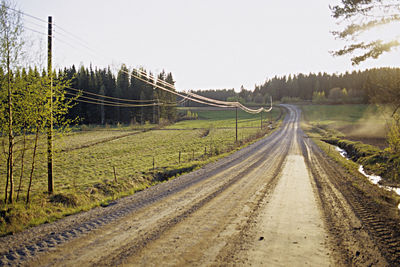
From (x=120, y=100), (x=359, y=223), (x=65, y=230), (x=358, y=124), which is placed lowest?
(x=65, y=230)

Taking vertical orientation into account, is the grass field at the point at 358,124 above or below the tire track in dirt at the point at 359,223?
above

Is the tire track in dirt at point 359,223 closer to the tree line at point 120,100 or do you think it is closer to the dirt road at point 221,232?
the dirt road at point 221,232

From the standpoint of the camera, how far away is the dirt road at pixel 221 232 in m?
6.21

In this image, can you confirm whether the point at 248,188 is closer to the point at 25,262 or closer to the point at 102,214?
the point at 102,214

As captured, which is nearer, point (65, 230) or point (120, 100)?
point (65, 230)

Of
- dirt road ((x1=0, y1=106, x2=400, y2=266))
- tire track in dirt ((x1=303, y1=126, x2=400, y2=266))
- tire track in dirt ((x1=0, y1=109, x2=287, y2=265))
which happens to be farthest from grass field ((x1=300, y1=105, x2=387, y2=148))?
tire track in dirt ((x1=0, y1=109, x2=287, y2=265))

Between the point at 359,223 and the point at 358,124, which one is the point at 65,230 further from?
the point at 358,124

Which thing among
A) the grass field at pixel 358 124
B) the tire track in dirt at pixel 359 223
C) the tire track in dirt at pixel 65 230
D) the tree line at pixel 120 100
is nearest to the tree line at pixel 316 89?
the grass field at pixel 358 124

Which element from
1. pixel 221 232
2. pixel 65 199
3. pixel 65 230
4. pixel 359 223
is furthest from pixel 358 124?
pixel 65 230

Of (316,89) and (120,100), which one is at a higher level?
(316,89)

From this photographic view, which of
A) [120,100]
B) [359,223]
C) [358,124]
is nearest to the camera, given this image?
[359,223]

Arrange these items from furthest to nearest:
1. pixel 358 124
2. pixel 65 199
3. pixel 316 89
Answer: pixel 316 89 < pixel 358 124 < pixel 65 199

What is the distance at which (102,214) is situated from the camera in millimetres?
9352

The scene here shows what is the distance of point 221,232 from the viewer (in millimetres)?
7754
